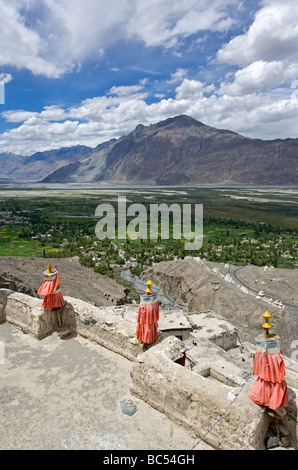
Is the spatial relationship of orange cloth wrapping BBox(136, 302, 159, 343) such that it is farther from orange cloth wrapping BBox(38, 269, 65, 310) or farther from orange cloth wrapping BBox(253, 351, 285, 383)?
orange cloth wrapping BBox(38, 269, 65, 310)

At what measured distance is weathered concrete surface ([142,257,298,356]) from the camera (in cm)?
2974

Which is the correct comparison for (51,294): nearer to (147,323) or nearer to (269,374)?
(147,323)

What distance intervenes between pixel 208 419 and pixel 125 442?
1.73 m

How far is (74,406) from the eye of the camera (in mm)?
7145

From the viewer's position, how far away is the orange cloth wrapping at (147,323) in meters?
8.42

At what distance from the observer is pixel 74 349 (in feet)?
31.3

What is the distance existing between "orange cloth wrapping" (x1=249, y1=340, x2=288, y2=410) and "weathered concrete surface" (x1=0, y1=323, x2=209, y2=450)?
5.18 feet

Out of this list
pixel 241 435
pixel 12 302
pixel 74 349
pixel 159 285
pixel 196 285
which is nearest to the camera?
pixel 241 435

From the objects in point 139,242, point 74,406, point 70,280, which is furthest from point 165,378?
point 139,242

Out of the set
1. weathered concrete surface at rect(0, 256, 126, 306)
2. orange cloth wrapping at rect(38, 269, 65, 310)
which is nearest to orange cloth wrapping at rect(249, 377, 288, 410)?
orange cloth wrapping at rect(38, 269, 65, 310)

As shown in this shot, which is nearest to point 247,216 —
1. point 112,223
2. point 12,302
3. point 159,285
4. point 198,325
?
point 112,223

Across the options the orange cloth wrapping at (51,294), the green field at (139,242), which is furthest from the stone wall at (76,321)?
the green field at (139,242)

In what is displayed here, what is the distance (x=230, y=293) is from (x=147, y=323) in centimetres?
2930
